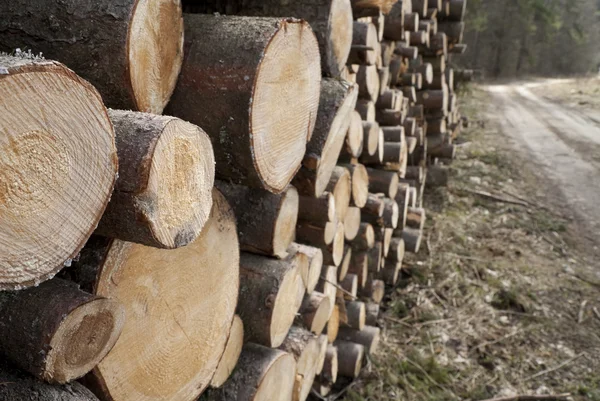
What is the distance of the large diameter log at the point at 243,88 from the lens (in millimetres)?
1316

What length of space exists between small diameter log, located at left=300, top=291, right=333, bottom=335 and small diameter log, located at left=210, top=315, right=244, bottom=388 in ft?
1.55

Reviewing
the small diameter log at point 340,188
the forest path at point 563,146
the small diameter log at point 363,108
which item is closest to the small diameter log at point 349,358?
the small diameter log at point 340,188

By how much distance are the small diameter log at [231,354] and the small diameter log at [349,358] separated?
1182mm

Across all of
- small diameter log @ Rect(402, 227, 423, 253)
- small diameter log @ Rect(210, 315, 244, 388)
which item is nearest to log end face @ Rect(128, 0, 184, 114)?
small diameter log @ Rect(210, 315, 244, 388)

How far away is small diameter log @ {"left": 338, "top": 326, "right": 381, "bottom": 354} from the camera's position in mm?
2967

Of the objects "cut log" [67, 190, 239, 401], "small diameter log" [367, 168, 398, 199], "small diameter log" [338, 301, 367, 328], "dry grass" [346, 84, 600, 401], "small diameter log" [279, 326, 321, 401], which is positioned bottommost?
"dry grass" [346, 84, 600, 401]

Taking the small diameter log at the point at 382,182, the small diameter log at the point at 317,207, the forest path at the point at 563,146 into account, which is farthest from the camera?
the forest path at the point at 563,146

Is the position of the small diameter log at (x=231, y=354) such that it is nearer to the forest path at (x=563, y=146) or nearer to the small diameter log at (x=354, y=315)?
the small diameter log at (x=354, y=315)

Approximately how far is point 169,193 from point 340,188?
1507 mm

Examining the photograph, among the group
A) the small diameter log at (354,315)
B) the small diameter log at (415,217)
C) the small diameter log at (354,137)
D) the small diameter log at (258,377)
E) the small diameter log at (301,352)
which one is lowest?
the small diameter log at (354,315)

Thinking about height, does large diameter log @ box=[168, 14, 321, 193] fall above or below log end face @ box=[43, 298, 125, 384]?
above

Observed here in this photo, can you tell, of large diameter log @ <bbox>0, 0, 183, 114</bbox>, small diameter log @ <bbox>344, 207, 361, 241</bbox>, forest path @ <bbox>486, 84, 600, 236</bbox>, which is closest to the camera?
large diameter log @ <bbox>0, 0, 183, 114</bbox>

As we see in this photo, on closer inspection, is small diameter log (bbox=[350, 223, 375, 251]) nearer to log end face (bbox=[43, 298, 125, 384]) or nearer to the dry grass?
the dry grass

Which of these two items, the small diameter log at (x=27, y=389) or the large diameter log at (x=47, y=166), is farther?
the small diameter log at (x=27, y=389)
